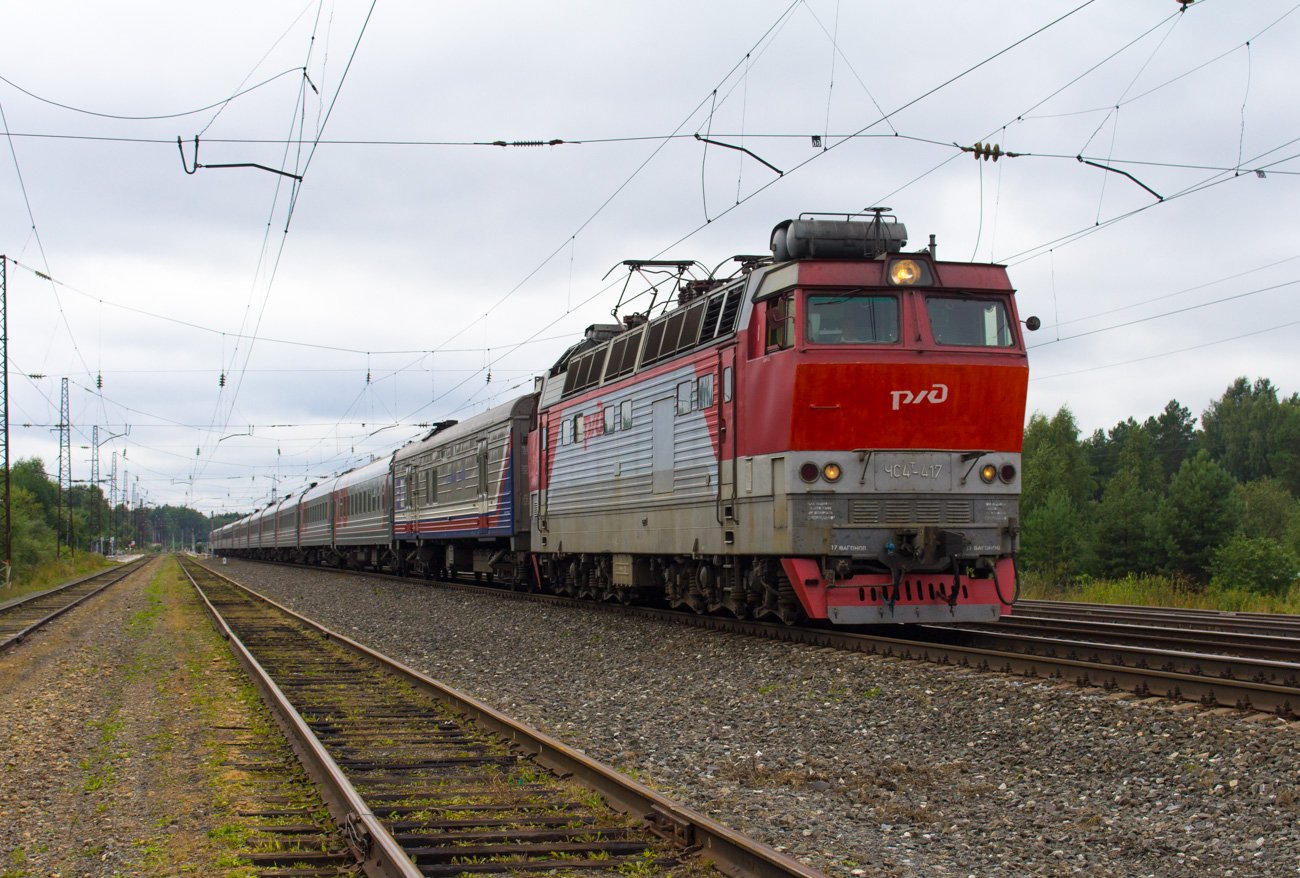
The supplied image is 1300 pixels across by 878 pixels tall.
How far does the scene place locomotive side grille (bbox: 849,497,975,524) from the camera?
39.4 feet

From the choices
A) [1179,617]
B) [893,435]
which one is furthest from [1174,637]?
[1179,617]

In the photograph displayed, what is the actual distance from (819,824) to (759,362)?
7.16m

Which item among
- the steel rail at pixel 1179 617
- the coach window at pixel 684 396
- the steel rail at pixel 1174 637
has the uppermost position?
the coach window at pixel 684 396

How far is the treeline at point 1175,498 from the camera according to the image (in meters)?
35.7

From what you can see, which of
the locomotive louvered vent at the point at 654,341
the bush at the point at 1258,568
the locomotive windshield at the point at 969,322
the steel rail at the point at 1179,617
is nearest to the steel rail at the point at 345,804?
the locomotive louvered vent at the point at 654,341

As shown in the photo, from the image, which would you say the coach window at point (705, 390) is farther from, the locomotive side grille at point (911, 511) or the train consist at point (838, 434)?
the locomotive side grille at point (911, 511)

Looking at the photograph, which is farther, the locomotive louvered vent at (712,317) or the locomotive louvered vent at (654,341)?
the locomotive louvered vent at (654,341)

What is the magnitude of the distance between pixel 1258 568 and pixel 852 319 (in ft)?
66.4

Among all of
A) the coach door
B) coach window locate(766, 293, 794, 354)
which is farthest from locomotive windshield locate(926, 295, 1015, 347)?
the coach door

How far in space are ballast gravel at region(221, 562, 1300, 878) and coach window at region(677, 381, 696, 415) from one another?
3.31 meters

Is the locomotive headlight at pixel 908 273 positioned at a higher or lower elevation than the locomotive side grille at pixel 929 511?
higher

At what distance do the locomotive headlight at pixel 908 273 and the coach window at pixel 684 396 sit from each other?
3.09 metres

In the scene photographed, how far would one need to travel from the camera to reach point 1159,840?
556 cm

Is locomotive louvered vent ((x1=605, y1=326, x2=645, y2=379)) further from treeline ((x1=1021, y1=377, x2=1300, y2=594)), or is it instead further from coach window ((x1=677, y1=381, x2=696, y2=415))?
treeline ((x1=1021, y1=377, x2=1300, y2=594))
